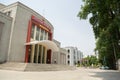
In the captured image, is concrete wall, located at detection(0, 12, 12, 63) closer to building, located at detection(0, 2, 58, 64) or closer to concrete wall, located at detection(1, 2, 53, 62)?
building, located at detection(0, 2, 58, 64)

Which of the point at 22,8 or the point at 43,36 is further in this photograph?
the point at 43,36

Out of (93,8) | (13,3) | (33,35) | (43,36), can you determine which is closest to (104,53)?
(43,36)

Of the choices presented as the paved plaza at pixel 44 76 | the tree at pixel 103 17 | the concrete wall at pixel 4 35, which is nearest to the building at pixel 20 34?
the concrete wall at pixel 4 35

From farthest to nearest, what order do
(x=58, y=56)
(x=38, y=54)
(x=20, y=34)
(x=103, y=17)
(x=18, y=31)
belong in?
(x=58, y=56) < (x=38, y=54) < (x=20, y=34) < (x=18, y=31) < (x=103, y=17)

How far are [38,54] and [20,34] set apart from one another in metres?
7.00

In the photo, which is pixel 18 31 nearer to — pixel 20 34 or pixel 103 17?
pixel 20 34

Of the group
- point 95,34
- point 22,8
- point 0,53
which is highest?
point 22,8

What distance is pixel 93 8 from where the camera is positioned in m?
13.6

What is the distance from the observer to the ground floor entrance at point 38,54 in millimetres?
25505

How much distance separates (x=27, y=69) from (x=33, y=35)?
11.9 meters

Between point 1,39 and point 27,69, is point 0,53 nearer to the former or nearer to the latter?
point 1,39

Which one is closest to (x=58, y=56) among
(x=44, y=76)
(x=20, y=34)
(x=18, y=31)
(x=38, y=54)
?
(x=38, y=54)

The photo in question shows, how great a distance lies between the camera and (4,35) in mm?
21094

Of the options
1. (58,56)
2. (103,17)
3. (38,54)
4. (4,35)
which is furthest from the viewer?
(58,56)
